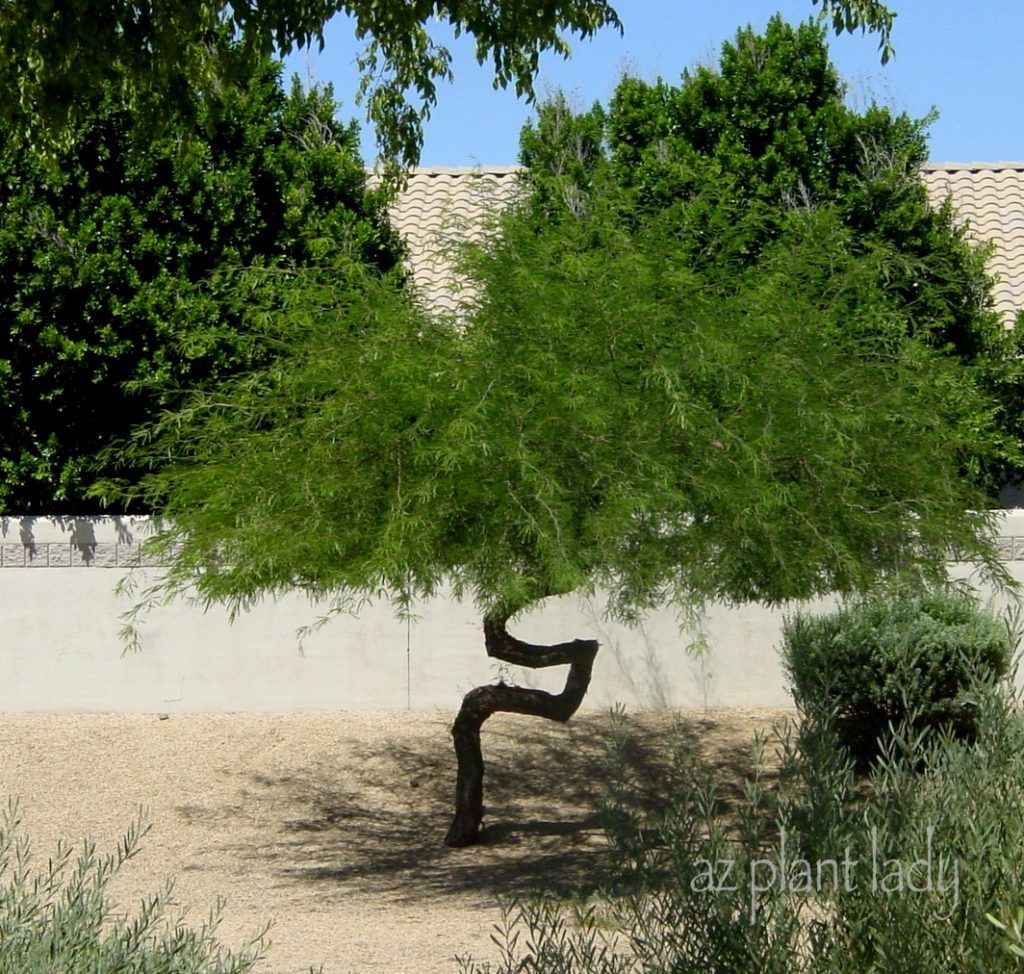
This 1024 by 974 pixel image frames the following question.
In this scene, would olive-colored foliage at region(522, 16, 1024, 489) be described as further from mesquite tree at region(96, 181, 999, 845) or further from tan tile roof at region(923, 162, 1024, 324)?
mesquite tree at region(96, 181, 999, 845)

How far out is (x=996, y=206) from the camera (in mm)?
18469

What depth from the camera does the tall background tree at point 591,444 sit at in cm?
705

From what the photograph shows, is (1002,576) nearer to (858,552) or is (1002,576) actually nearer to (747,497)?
(858,552)

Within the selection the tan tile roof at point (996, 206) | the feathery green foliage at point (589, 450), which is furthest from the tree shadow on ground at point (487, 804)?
the tan tile roof at point (996, 206)

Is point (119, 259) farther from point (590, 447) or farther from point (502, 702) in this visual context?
point (590, 447)

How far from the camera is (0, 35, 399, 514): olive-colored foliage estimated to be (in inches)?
504

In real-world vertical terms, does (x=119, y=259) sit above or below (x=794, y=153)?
below

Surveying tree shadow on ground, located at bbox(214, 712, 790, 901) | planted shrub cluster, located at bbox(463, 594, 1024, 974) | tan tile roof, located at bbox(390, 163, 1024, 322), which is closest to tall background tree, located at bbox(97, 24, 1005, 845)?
tree shadow on ground, located at bbox(214, 712, 790, 901)

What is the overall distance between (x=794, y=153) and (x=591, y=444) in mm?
8332

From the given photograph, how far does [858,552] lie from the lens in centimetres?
767

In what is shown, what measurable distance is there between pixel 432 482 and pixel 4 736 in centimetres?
678

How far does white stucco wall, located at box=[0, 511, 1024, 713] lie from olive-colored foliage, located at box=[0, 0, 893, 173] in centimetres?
443

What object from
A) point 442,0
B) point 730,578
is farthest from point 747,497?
point 442,0

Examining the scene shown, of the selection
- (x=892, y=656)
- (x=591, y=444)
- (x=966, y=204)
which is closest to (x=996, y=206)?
(x=966, y=204)
